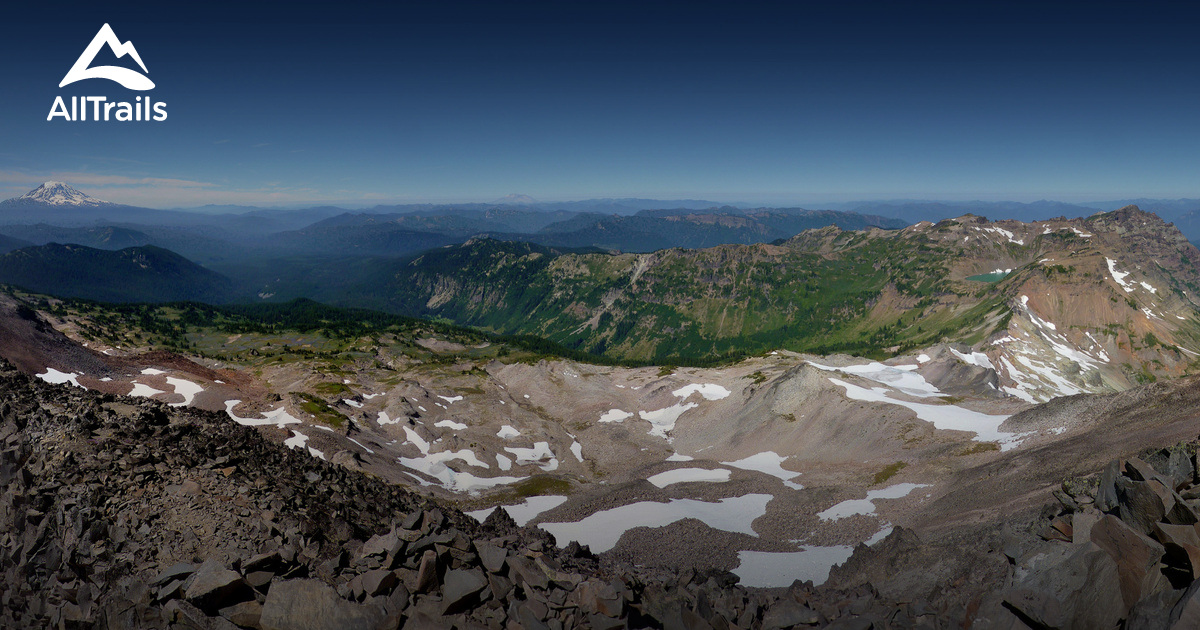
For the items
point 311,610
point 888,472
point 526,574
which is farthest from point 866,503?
point 311,610

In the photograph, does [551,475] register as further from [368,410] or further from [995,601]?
[995,601]

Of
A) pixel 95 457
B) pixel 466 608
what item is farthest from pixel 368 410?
pixel 466 608

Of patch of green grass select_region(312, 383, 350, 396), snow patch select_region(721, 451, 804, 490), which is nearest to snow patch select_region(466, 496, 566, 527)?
snow patch select_region(721, 451, 804, 490)

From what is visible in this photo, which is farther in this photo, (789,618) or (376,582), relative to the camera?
(789,618)

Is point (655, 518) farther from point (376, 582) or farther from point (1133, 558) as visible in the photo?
point (1133, 558)

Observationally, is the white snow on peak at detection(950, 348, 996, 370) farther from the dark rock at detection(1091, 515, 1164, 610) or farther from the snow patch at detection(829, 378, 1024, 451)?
the dark rock at detection(1091, 515, 1164, 610)
